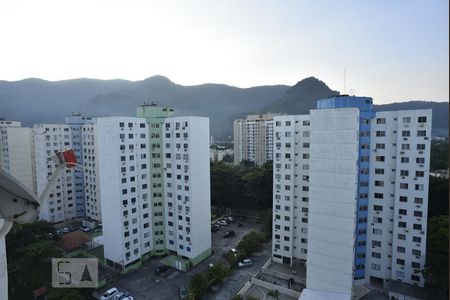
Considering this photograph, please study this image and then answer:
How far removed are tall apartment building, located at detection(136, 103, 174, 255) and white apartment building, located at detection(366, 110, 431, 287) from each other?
608 inches

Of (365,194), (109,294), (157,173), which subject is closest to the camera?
(109,294)

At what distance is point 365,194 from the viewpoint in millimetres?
17266

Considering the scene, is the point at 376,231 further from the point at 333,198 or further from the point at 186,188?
the point at 186,188

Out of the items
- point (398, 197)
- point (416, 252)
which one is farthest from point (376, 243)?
point (398, 197)

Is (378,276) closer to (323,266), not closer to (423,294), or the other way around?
(423,294)

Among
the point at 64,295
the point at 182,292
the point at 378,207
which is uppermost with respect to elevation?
the point at 378,207

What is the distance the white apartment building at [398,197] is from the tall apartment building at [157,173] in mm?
15453

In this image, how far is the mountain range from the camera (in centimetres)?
11412

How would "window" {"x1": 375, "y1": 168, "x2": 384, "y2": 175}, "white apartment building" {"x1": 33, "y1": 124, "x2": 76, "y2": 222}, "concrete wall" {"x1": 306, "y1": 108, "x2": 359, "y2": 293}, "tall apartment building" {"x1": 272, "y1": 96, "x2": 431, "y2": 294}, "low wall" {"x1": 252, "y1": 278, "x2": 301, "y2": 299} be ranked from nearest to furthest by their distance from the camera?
"concrete wall" {"x1": 306, "y1": 108, "x2": 359, "y2": 293} → "tall apartment building" {"x1": 272, "y1": 96, "x2": 431, "y2": 294} → "low wall" {"x1": 252, "y1": 278, "x2": 301, "y2": 299} → "window" {"x1": 375, "y1": 168, "x2": 384, "y2": 175} → "white apartment building" {"x1": 33, "y1": 124, "x2": 76, "y2": 222}

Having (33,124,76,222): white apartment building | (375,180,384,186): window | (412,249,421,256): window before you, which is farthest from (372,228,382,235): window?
(33,124,76,222): white apartment building

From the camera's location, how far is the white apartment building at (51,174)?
95.6ft

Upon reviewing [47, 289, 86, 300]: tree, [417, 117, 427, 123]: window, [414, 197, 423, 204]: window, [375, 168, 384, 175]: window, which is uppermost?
[417, 117, 427, 123]: window

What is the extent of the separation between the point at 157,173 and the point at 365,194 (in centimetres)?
1560

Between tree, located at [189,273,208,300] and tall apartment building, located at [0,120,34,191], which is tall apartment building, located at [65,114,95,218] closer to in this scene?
tall apartment building, located at [0,120,34,191]
